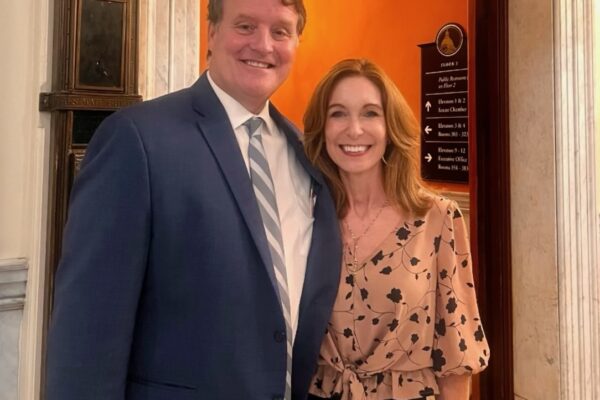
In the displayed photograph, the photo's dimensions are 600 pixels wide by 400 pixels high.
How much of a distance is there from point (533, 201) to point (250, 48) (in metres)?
1.69

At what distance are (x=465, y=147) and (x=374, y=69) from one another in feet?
7.81

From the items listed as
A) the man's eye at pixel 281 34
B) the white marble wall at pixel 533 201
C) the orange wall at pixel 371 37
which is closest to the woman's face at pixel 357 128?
the man's eye at pixel 281 34

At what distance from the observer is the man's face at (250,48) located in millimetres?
1487

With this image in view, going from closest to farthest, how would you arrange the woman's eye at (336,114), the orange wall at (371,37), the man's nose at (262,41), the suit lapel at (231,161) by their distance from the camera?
the suit lapel at (231,161) → the man's nose at (262,41) → the woman's eye at (336,114) → the orange wall at (371,37)

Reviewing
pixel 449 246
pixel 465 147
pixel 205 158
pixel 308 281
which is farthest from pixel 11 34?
pixel 465 147

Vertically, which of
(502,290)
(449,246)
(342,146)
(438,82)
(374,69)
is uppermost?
(438,82)

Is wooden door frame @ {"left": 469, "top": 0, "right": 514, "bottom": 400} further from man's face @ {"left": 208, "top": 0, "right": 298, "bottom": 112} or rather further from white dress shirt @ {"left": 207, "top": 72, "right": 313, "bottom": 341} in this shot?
man's face @ {"left": 208, "top": 0, "right": 298, "bottom": 112}

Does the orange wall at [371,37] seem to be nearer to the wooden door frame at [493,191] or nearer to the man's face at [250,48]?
the wooden door frame at [493,191]

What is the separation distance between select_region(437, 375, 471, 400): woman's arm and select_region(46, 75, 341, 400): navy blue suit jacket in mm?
537

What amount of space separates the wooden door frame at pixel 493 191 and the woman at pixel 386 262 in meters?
1.15

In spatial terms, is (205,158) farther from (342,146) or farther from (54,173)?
(54,173)

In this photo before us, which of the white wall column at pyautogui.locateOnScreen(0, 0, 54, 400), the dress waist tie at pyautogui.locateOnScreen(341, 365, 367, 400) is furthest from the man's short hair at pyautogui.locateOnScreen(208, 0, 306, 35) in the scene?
the dress waist tie at pyautogui.locateOnScreen(341, 365, 367, 400)

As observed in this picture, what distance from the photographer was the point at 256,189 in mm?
1471

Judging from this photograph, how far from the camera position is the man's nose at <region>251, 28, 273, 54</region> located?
1484 millimetres
